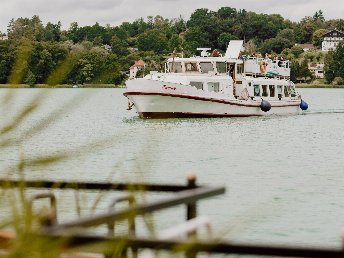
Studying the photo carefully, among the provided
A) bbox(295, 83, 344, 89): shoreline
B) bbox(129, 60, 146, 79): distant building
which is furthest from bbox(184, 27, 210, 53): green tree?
bbox(129, 60, 146, 79): distant building

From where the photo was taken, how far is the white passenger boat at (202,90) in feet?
148

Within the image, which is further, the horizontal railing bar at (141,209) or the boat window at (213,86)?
the boat window at (213,86)

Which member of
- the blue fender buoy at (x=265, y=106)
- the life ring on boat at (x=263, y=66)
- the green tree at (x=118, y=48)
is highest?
the green tree at (x=118, y=48)

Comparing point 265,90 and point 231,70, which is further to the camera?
point 265,90

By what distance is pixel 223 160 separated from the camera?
29391mm

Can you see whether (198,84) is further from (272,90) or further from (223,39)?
(223,39)

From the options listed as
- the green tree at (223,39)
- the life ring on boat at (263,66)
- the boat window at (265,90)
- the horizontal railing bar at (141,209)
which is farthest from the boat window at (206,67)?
the green tree at (223,39)

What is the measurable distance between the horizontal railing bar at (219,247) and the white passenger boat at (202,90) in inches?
1669

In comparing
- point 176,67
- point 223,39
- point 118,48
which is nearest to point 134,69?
point 118,48

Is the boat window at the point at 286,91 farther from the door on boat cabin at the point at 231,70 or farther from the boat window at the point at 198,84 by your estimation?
the boat window at the point at 198,84

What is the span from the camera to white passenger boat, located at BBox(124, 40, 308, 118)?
45250 mm

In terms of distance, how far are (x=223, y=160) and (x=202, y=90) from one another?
1638 cm

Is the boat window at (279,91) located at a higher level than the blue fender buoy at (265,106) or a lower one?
higher

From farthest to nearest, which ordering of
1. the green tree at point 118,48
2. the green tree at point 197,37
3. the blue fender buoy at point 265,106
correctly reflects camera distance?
the green tree at point 197,37
the blue fender buoy at point 265,106
the green tree at point 118,48
